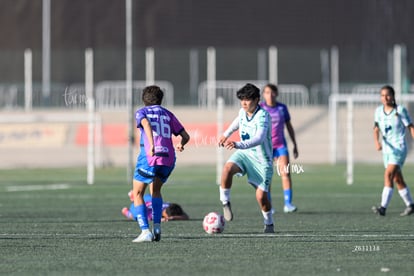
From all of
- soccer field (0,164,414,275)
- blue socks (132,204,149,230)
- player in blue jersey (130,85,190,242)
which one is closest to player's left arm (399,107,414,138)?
A: soccer field (0,164,414,275)

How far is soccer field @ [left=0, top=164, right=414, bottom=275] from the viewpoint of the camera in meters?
11.7

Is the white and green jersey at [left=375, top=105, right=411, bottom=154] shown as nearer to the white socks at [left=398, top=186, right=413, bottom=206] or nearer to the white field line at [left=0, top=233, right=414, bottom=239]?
the white socks at [left=398, top=186, right=413, bottom=206]

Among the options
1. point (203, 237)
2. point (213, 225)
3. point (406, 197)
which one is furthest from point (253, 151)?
point (406, 197)

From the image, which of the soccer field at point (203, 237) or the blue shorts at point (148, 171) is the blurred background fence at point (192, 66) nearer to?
the soccer field at point (203, 237)

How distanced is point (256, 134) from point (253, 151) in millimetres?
569

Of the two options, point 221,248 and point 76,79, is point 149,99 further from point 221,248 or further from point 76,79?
point 76,79

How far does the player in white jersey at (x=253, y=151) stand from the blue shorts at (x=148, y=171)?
0.97m

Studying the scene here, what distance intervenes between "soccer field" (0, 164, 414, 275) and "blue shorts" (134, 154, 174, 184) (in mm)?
763

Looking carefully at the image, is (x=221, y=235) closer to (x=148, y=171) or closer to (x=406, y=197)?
(x=148, y=171)

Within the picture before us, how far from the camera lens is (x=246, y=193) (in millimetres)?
25062

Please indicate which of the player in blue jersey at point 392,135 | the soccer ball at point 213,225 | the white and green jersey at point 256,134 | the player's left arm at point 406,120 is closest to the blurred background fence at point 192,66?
the player in blue jersey at point 392,135

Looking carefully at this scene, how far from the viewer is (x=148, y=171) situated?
46.7ft

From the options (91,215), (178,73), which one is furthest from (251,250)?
(178,73)

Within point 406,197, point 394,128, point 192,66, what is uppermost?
point 192,66
